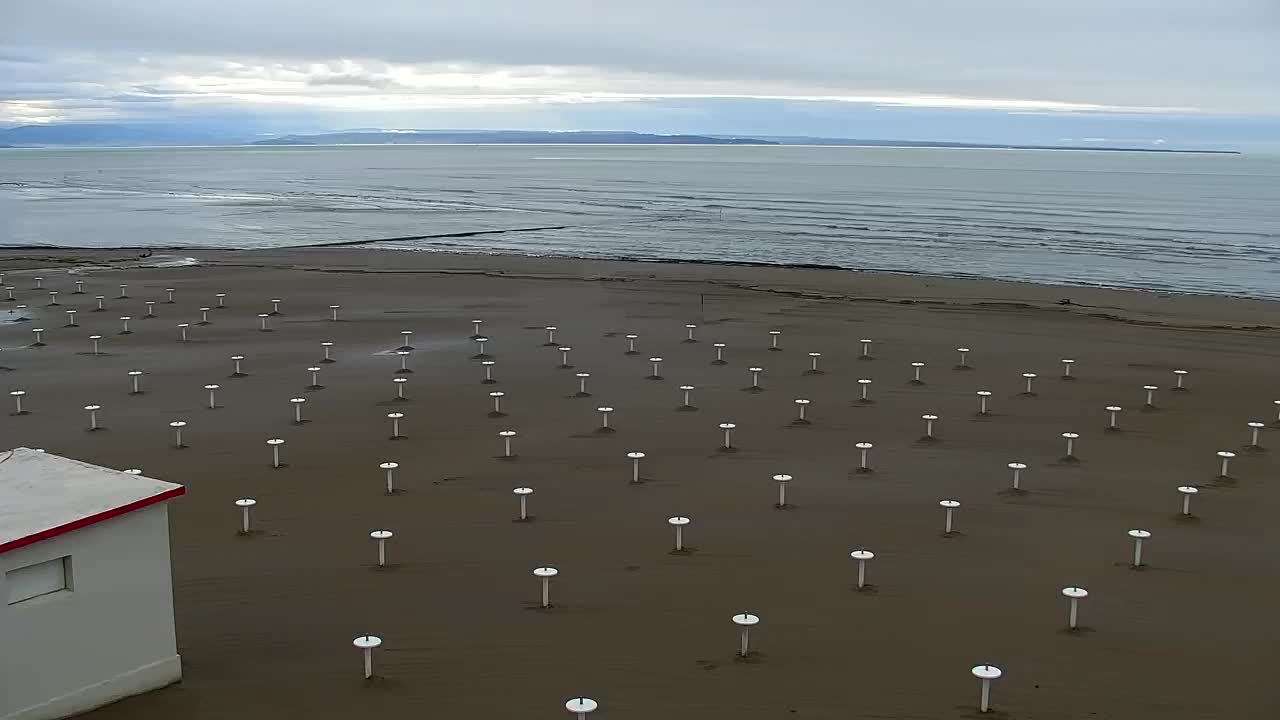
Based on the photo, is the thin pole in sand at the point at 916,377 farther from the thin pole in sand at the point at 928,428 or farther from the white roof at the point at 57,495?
the white roof at the point at 57,495

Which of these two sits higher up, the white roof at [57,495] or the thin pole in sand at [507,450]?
the white roof at [57,495]

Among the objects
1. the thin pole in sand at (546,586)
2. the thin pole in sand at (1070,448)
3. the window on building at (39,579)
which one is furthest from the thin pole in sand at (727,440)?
the window on building at (39,579)

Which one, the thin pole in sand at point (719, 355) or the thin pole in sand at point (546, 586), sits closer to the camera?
the thin pole in sand at point (546, 586)

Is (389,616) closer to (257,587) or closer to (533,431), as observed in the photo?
(257,587)

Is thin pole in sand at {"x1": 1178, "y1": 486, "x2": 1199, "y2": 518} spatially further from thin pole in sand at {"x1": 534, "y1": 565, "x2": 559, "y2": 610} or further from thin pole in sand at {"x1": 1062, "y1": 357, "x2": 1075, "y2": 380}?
thin pole in sand at {"x1": 1062, "y1": 357, "x2": 1075, "y2": 380}

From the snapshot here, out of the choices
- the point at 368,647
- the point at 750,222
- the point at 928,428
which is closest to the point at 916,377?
the point at 928,428

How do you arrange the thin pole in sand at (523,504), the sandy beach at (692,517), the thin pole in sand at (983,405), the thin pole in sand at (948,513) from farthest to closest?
1. the thin pole in sand at (983,405)
2. the thin pole in sand at (523,504)
3. the thin pole in sand at (948,513)
4. the sandy beach at (692,517)

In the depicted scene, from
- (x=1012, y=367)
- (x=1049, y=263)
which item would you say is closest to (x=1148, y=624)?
(x=1012, y=367)
